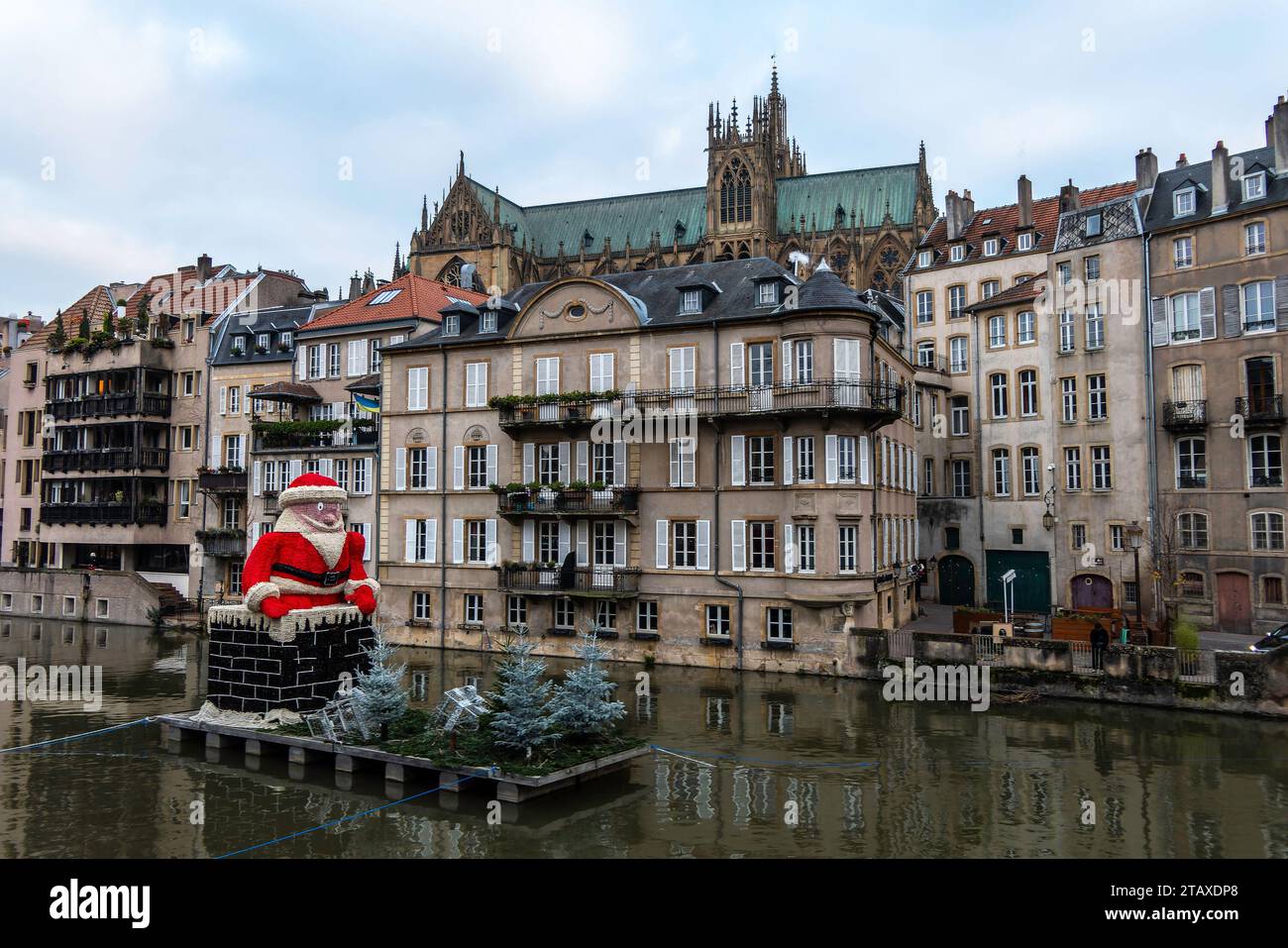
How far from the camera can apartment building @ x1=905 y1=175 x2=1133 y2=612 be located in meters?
46.0

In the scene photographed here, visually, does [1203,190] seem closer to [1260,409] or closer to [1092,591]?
[1260,409]

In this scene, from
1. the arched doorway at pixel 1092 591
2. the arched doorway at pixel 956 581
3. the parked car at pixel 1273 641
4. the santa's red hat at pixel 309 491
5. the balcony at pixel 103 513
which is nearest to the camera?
the santa's red hat at pixel 309 491

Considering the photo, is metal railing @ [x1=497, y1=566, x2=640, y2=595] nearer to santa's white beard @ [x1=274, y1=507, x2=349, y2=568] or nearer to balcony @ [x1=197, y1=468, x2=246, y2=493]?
santa's white beard @ [x1=274, y1=507, x2=349, y2=568]

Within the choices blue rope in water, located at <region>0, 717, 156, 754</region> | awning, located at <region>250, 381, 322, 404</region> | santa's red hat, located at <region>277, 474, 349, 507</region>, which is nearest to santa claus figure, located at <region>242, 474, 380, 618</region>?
santa's red hat, located at <region>277, 474, 349, 507</region>

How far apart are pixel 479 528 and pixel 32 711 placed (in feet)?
55.8

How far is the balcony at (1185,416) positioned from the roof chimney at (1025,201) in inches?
577

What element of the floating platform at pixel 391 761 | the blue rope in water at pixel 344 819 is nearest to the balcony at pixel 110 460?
the floating platform at pixel 391 761

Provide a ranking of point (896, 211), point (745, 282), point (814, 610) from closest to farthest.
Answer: point (814, 610), point (745, 282), point (896, 211)

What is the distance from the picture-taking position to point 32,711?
29.8m

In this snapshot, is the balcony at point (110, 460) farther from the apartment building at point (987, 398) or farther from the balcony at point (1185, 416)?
the balcony at point (1185, 416)

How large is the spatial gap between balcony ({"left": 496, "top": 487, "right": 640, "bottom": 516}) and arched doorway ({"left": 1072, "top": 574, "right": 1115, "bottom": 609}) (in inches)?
826

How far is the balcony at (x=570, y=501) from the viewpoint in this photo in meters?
37.2
